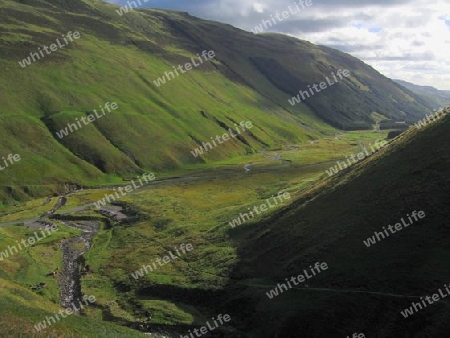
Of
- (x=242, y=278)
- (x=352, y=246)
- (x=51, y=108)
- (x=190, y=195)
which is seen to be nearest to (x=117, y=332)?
(x=242, y=278)

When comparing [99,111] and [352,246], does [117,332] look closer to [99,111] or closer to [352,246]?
[352,246]

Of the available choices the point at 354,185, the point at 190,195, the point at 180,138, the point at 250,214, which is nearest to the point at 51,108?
the point at 180,138

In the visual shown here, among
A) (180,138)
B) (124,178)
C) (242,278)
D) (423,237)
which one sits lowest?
(423,237)

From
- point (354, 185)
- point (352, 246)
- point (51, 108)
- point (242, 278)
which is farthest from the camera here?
point (51, 108)

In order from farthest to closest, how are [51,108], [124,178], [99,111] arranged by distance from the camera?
1. [99,111]
2. [51,108]
3. [124,178]

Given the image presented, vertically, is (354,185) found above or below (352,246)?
above

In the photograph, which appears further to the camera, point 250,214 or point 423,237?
point 250,214
